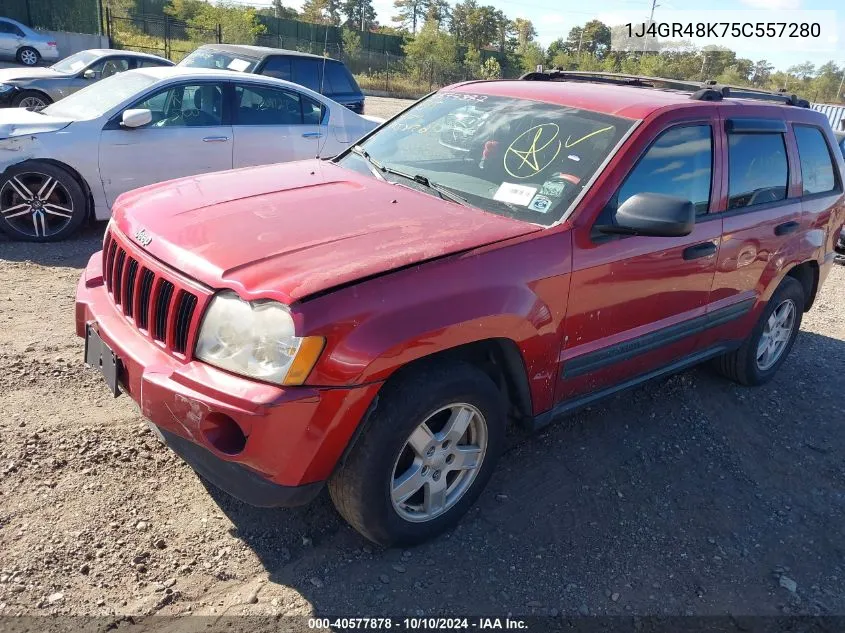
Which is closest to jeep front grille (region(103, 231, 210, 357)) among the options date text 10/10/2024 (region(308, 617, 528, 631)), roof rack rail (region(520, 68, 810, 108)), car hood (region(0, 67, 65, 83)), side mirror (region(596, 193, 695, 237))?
date text 10/10/2024 (region(308, 617, 528, 631))

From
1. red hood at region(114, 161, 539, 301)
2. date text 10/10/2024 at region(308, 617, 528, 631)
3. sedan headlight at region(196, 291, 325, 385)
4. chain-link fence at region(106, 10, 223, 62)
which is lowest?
date text 10/10/2024 at region(308, 617, 528, 631)

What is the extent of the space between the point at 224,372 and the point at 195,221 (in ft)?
2.64

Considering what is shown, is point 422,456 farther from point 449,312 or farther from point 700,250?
point 700,250

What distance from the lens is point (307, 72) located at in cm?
1155

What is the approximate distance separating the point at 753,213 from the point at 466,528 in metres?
2.47

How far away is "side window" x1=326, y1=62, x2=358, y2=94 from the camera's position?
1188 cm

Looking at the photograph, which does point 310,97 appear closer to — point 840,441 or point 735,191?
point 735,191

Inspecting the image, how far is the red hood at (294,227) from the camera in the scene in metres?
2.42

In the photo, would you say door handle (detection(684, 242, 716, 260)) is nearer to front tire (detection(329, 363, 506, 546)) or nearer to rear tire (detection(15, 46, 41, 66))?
front tire (detection(329, 363, 506, 546))

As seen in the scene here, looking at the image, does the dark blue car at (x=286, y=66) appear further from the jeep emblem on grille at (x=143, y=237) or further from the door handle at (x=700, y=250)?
the door handle at (x=700, y=250)

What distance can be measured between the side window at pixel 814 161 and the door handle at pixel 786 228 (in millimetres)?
315

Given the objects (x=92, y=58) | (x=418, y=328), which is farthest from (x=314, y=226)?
(x=92, y=58)

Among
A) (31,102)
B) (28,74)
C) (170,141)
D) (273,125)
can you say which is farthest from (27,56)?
(170,141)

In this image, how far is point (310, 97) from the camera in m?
7.73
